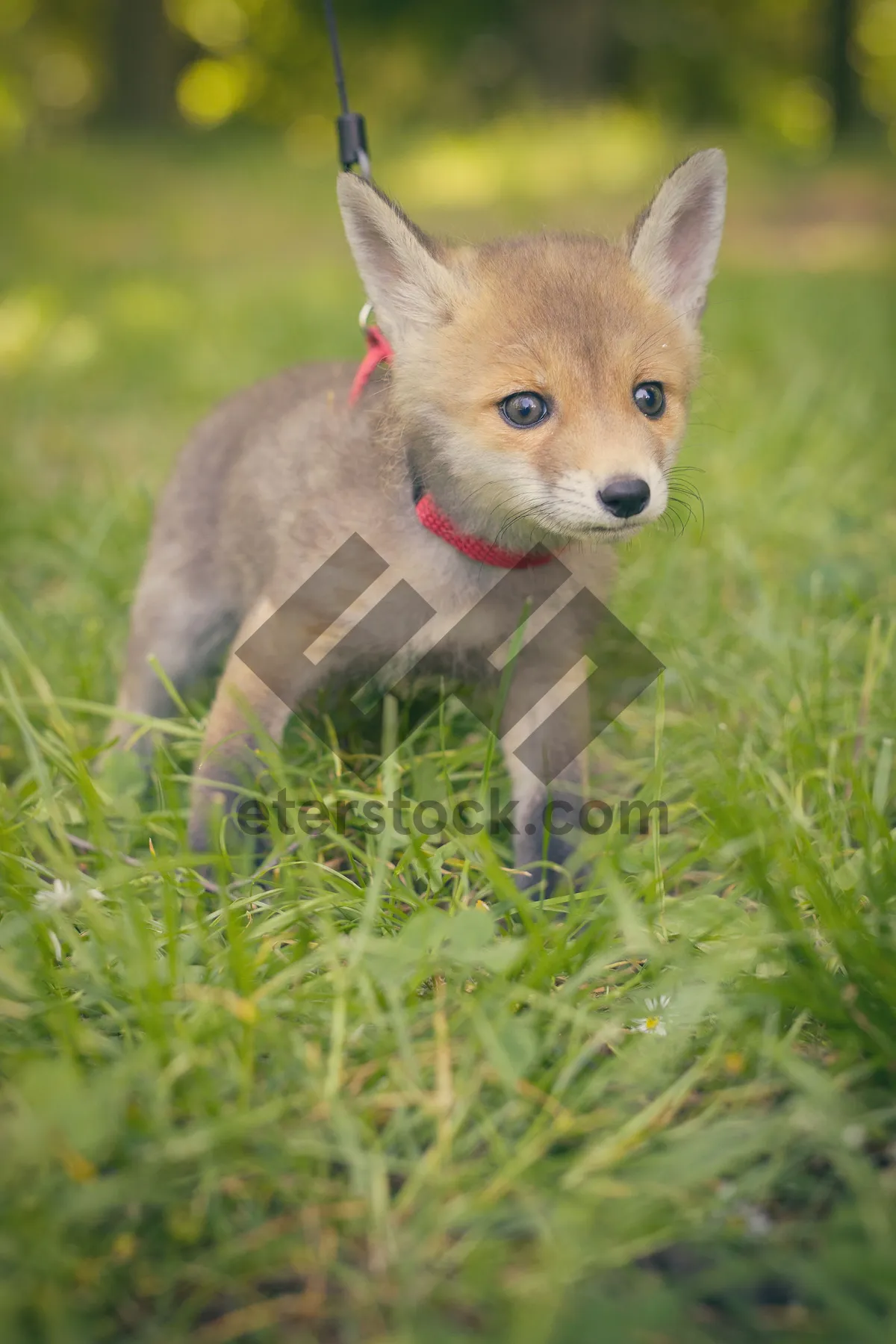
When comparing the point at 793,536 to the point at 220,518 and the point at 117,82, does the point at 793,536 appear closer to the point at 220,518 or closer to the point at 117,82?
the point at 220,518

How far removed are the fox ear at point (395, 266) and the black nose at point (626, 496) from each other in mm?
631

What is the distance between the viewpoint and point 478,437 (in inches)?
86.7

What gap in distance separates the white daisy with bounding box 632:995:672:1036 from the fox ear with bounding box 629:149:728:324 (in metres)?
1.56

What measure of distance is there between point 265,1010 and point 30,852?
2.89 feet

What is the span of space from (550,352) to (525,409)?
0.40ft

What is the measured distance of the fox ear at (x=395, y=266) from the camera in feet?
7.53

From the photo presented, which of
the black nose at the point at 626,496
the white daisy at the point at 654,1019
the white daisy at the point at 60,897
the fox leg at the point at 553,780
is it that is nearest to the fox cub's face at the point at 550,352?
the black nose at the point at 626,496

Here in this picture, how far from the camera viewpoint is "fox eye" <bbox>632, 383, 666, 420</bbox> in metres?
2.25

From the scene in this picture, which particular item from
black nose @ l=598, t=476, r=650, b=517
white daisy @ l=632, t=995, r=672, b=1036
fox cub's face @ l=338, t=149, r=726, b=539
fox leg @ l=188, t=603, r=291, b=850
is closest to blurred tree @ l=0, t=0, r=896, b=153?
fox cub's face @ l=338, t=149, r=726, b=539

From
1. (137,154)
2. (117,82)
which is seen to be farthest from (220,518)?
(117,82)

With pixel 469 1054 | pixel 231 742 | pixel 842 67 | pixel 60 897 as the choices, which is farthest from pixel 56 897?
pixel 842 67

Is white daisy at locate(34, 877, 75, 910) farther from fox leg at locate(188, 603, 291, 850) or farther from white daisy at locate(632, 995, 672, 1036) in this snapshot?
white daisy at locate(632, 995, 672, 1036)

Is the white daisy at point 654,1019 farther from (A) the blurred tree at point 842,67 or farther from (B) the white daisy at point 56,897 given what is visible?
(A) the blurred tree at point 842,67

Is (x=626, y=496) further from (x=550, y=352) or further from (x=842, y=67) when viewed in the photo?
(x=842, y=67)
